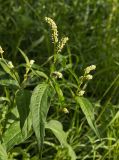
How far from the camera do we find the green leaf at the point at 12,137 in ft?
4.98

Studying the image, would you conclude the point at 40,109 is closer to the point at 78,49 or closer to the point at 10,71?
the point at 10,71

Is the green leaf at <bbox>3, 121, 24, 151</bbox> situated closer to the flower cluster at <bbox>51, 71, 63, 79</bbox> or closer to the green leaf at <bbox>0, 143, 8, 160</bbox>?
the green leaf at <bbox>0, 143, 8, 160</bbox>

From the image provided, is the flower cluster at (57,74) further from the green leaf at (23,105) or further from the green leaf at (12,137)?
the green leaf at (12,137)

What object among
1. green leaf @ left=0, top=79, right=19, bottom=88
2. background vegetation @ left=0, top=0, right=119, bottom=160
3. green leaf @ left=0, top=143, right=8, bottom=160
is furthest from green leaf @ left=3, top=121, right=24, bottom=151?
background vegetation @ left=0, top=0, right=119, bottom=160

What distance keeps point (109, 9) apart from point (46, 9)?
501 millimetres

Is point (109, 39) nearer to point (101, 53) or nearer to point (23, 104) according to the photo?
point (101, 53)

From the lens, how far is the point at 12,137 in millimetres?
1551

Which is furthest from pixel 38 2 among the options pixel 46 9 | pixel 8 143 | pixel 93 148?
pixel 8 143

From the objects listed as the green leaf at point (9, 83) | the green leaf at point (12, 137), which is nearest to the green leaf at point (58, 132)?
the green leaf at point (12, 137)

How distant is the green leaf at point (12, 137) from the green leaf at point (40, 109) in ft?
0.61

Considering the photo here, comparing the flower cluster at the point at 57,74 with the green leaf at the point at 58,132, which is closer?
the flower cluster at the point at 57,74

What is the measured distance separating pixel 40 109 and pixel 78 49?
1.46 m

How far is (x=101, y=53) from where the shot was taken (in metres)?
2.90

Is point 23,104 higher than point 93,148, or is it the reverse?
point 23,104
